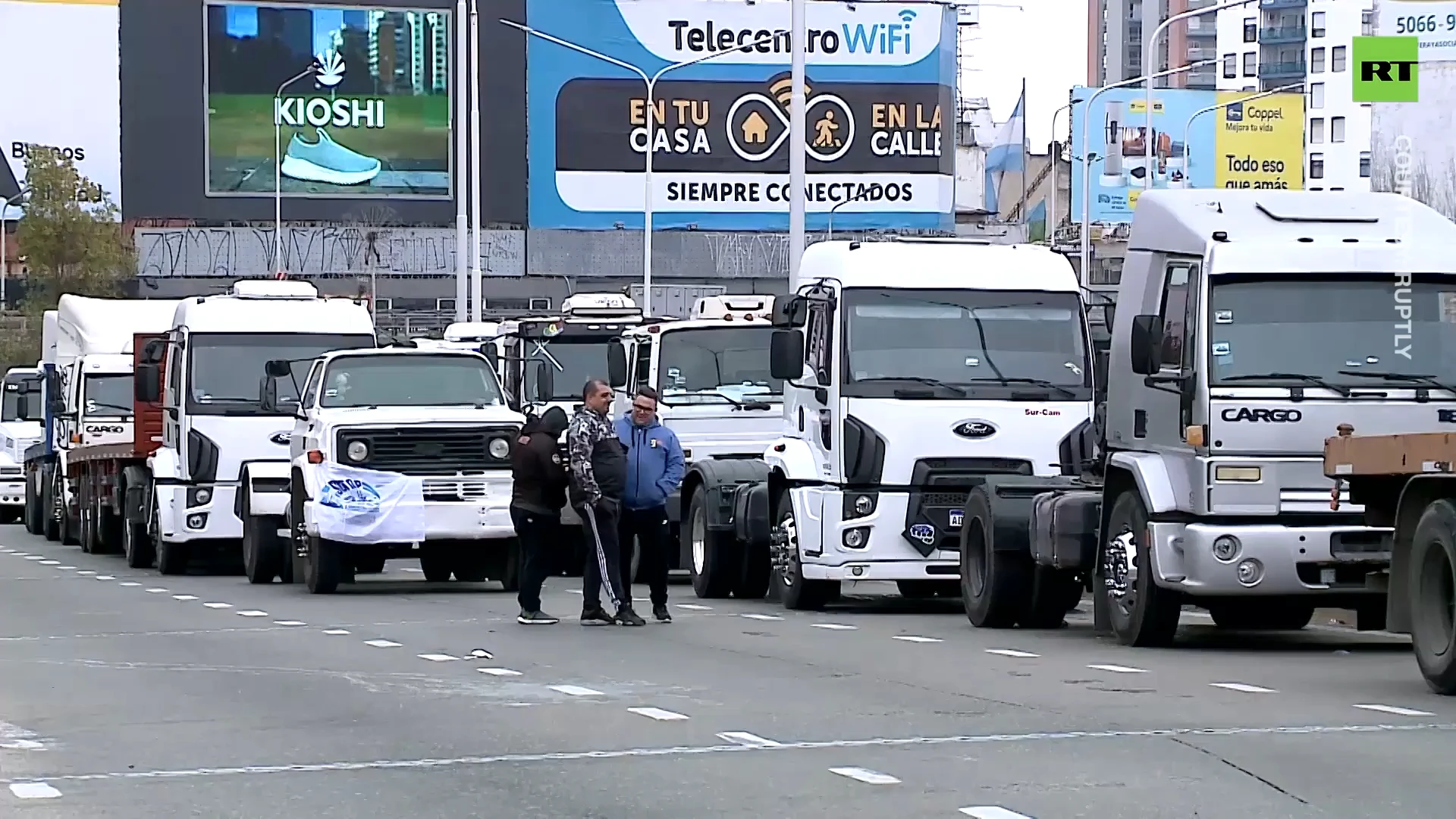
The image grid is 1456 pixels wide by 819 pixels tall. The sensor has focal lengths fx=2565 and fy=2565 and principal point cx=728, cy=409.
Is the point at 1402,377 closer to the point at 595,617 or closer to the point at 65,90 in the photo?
the point at 595,617

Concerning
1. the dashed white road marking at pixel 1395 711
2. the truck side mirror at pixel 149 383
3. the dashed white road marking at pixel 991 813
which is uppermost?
the truck side mirror at pixel 149 383

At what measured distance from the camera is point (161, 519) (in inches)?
1057

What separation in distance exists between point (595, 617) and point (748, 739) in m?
7.53

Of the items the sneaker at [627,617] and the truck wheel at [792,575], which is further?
the truck wheel at [792,575]

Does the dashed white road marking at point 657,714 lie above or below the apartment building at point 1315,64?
below

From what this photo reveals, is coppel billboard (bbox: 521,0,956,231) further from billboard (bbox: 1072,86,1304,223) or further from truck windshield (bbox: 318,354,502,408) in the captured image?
truck windshield (bbox: 318,354,502,408)

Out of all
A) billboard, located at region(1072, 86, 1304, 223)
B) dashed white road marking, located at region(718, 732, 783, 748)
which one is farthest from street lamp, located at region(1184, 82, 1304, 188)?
dashed white road marking, located at region(718, 732, 783, 748)

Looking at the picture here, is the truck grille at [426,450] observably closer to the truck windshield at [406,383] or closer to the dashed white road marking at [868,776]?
the truck windshield at [406,383]

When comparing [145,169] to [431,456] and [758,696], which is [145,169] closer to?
[431,456]

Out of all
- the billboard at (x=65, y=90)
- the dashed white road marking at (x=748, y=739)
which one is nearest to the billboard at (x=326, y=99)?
the billboard at (x=65, y=90)

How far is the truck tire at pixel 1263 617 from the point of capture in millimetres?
17922

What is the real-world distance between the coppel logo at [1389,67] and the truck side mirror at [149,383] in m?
19.9

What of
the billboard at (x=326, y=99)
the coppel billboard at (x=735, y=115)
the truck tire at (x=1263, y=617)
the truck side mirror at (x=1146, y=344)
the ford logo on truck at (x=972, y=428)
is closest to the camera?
the truck side mirror at (x=1146, y=344)

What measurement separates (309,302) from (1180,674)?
15.1 metres
